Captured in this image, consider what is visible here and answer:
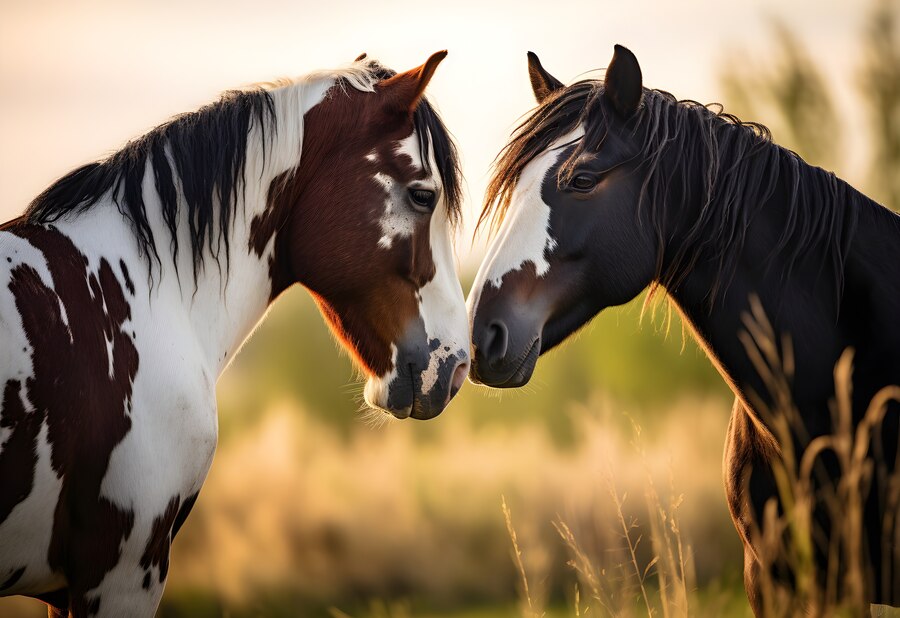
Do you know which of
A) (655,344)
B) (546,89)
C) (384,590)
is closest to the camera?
(546,89)

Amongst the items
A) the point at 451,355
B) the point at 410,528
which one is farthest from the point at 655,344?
the point at 451,355

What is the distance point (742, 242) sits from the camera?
8.77 ft

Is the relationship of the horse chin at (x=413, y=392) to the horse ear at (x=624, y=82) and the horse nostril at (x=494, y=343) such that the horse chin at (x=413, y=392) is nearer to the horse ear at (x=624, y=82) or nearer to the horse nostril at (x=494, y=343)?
the horse nostril at (x=494, y=343)

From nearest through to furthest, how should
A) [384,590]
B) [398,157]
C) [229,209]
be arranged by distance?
[229,209] → [398,157] → [384,590]

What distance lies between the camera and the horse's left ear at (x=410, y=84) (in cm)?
256

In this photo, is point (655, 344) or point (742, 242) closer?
point (742, 242)

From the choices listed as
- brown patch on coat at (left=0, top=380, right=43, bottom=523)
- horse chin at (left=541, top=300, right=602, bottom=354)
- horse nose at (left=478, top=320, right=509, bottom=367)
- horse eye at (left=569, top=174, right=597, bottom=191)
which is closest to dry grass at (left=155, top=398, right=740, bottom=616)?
horse chin at (left=541, top=300, right=602, bottom=354)

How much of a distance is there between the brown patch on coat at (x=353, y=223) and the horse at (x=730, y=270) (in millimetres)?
364

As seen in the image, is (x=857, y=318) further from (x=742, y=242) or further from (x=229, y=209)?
(x=229, y=209)

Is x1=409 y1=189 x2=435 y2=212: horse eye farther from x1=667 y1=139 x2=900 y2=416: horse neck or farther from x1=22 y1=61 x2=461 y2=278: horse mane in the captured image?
x1=667 y1=139 x2=900 y2=416: horse neck

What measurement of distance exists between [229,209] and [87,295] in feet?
1.77

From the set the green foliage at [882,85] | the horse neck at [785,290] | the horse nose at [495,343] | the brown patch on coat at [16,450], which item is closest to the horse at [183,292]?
the brown patch on coat at [16,450]

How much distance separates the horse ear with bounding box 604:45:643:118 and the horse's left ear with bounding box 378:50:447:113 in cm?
67

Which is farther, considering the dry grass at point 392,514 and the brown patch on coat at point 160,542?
the dry grass at point 392,514
